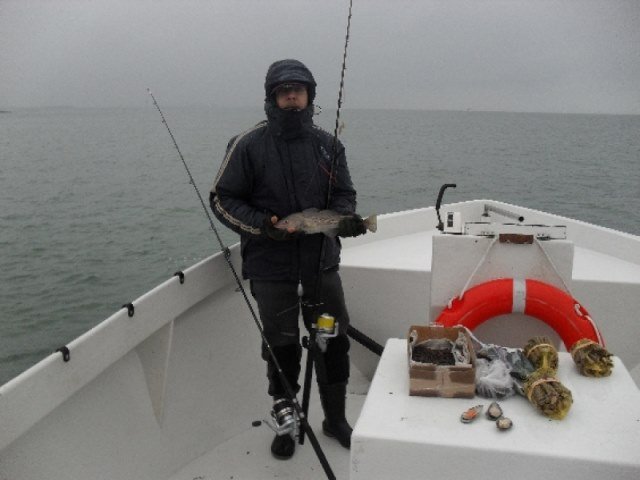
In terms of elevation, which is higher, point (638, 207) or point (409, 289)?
point (409, 289)

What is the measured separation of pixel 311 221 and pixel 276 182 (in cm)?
28

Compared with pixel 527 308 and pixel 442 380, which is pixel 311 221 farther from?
pixel 442 380

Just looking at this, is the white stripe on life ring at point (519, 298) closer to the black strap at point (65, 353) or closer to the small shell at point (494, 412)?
the small shell at point (494, 412)

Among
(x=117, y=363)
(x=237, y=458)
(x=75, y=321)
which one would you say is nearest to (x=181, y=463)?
(x=237, y=458)

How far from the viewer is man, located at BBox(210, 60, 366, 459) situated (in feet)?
8.86

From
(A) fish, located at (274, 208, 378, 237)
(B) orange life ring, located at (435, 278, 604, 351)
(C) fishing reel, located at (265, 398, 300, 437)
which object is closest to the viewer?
(B) orange life ring, located at (435, 278, 604, 351)

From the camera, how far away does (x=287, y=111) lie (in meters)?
2.70

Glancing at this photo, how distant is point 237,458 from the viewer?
10.1ft

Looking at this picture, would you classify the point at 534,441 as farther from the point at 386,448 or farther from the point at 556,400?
the point at 386,448

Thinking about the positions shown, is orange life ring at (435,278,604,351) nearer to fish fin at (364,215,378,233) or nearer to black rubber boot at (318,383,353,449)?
fish fin at (364,215,378,233)

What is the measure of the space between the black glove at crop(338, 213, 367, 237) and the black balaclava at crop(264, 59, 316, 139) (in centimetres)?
47

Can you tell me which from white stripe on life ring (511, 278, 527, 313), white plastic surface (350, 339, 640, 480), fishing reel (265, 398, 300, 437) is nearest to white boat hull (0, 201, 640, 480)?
white stripe on life ring (511, 278, 527, 313)

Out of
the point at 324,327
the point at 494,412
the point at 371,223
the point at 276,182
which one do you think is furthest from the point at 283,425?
the point at 494,412

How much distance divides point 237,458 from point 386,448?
1.75 meters
